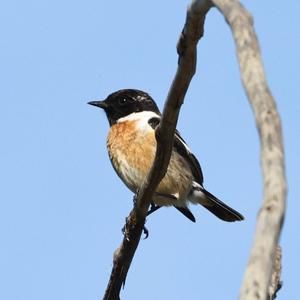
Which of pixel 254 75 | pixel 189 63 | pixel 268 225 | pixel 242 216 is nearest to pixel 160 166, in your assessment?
pixel 189 63

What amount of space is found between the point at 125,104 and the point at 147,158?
117 cm

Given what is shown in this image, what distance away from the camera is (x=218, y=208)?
868 cm

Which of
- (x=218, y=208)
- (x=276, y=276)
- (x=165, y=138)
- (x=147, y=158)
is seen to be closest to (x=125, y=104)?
(x=147, y=158)

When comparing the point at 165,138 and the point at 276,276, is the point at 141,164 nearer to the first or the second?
the point at 165,138

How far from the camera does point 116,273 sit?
598cm

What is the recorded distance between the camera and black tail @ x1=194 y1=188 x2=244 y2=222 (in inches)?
337

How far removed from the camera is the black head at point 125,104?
880cm

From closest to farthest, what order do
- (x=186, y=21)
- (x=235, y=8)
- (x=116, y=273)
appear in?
(x=235, y=8)
(x=186, y=21)
(x=116, y=273)

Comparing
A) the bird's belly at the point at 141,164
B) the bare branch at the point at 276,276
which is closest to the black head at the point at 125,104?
the bird's belly at the point at 141,164

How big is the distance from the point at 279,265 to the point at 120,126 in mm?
4130

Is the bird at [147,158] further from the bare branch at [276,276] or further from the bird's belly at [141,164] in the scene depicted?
the bare branch at [276,276]

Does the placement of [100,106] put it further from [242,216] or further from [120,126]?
[242,216]

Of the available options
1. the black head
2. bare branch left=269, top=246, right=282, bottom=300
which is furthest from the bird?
bare branch left=269, top=246, right=282, bottom=300

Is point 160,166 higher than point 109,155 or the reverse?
the reverse
